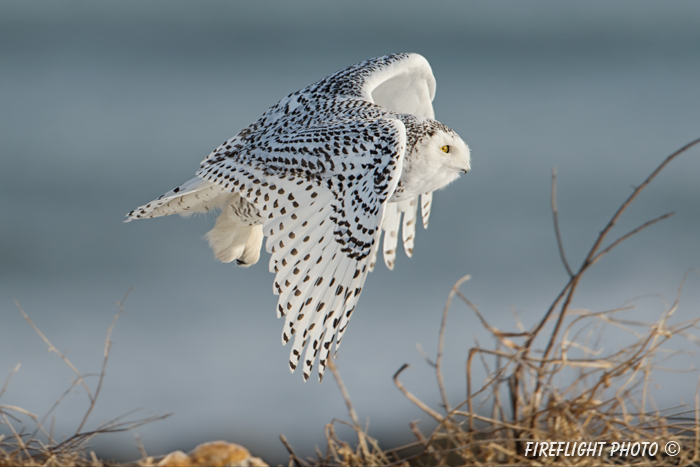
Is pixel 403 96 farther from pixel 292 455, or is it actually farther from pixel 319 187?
pixel 292 455

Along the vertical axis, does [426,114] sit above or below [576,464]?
above

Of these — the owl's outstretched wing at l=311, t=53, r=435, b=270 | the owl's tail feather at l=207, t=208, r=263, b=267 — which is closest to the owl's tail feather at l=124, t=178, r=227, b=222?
the owl's tail feather at l=207, t=208, r=263, b=267

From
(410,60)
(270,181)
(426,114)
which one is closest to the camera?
(270,181)

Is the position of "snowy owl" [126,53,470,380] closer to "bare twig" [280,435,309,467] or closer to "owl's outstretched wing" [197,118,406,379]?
"owl's outstretched wing" [197,118,406,379]

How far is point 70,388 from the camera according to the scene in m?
2.46

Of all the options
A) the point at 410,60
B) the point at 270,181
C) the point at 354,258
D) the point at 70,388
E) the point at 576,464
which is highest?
the point at 410,60

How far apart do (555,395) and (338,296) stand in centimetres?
92

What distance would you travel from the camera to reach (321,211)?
2.71 m

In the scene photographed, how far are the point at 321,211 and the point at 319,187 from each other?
5.1 inches

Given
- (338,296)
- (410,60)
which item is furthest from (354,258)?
(410,60)

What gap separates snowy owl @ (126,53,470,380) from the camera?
2508mm

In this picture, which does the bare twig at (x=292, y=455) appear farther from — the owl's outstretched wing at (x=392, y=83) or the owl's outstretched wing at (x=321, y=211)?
the owl's outstretched wing at (x=392, y=83)

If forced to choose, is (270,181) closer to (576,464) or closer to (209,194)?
(209,194)

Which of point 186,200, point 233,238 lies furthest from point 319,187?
point 233,238
